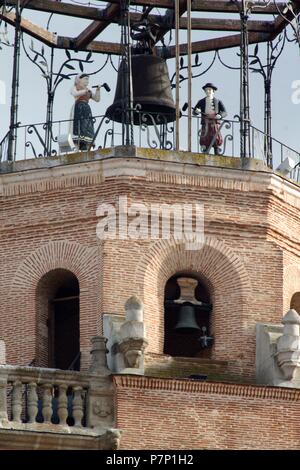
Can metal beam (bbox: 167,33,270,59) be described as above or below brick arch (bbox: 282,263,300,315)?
above

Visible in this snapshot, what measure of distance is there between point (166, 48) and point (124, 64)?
2577 mm

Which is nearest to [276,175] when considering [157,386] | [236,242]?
[236,242]

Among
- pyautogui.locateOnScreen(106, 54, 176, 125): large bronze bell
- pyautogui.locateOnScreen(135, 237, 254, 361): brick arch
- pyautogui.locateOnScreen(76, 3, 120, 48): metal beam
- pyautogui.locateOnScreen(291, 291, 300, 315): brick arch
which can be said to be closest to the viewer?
pyautogui.locateOnScreen(135, 237, 254, 361): brick arch

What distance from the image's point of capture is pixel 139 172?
4994cm

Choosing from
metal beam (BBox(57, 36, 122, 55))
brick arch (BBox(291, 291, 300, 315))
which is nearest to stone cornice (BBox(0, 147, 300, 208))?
brick arch (BBox(291, 291, 300, 315))

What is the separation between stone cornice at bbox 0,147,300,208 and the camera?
164 ft

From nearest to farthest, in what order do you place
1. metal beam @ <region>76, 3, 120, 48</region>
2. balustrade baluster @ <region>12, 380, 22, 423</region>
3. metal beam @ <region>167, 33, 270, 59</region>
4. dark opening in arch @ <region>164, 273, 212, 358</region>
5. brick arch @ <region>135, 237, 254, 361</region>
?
balustrade baluster @ <region>12, 380, 22, 423</region> → brick arch @ <region>135, 237, 254, 361</region> → dark opening in arch @ <region>164, 273, 212, 358</region> → metal beam @ <region>76, 3, 120, 48</region> → metal beam @ <region>167, 33, 270, 59</region>

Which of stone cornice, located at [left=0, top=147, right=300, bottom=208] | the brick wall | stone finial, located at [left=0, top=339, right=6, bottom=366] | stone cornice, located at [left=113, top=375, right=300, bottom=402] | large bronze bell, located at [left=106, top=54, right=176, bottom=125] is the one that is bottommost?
the brick wall

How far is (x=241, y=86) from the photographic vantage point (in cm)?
5116

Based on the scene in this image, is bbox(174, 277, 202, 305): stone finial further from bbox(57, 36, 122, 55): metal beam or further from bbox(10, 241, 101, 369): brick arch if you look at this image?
bbox(57, 36, 122, 55): metal beam

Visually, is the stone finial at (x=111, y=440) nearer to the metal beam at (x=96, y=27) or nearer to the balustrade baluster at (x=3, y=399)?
the balustrade baluster at (x=3, y=399)

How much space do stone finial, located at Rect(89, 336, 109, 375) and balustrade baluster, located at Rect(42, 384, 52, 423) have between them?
734 mm

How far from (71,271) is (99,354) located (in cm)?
219

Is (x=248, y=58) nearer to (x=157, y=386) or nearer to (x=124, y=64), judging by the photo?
(x=124, y=64)
